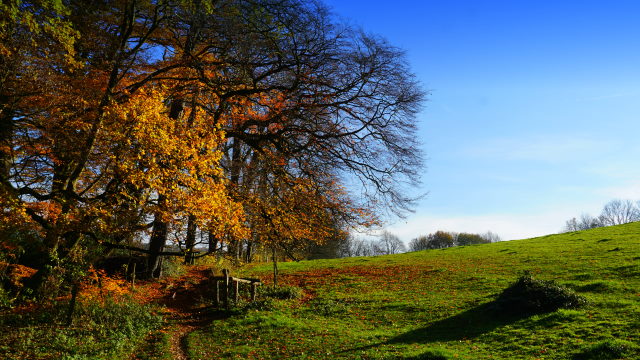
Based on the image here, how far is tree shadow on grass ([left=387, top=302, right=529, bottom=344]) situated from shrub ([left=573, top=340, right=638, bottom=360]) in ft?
11.1

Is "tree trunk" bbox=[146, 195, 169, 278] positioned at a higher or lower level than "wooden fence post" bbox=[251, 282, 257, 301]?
higher

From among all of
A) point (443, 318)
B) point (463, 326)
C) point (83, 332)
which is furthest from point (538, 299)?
point (83, 332)

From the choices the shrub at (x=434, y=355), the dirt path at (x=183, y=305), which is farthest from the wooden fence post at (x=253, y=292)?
the shrub at (x=434, y=355)

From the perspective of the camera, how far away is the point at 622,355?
33.0 feet

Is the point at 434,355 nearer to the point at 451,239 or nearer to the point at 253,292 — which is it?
the point at 253,292

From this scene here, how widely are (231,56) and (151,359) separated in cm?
1192

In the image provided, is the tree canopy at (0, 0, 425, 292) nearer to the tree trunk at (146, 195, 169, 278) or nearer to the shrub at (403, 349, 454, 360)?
the tree trunk at (146, 195, 169, 278)

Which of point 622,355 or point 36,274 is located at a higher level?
point 36,274

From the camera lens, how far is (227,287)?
19.2 m

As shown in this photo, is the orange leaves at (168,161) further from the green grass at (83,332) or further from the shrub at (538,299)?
the shrub at (538,299)

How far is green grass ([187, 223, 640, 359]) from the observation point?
38.7ft

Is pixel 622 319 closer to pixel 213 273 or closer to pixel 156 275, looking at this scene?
pixel 213 273

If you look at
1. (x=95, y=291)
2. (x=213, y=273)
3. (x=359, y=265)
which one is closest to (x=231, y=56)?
(x=95, y=291)

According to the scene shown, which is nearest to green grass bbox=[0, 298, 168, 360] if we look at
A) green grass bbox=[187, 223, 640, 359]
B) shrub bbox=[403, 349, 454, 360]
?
green grass bbox=[187, 223, 640, 359]
